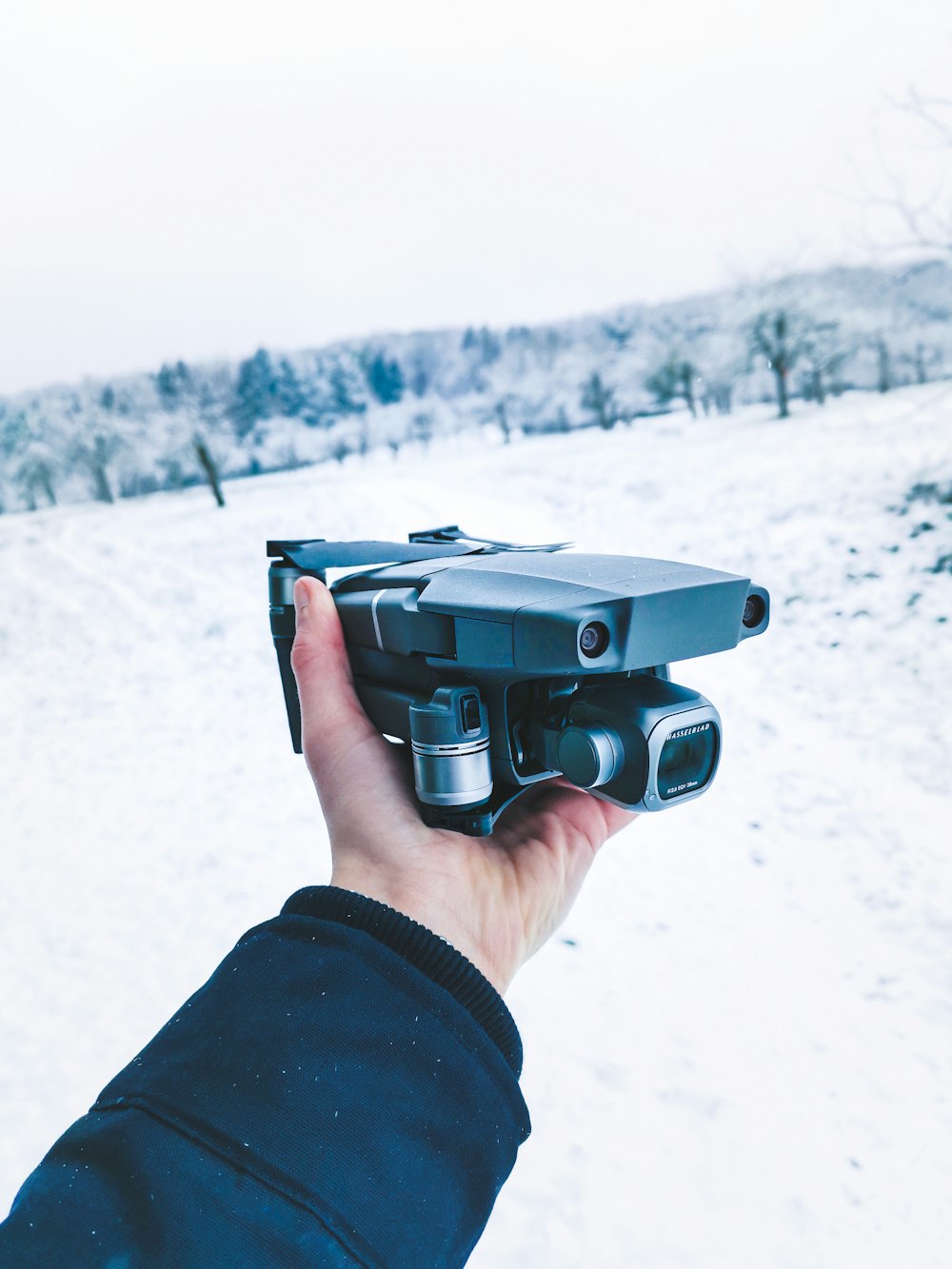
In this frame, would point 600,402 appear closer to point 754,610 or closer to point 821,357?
point 821,357

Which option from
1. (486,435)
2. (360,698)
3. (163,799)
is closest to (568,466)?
(486,435)

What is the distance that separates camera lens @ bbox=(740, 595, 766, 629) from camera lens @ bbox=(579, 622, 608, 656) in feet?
0.47

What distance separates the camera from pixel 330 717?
2.27ft

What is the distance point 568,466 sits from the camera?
2.57 m

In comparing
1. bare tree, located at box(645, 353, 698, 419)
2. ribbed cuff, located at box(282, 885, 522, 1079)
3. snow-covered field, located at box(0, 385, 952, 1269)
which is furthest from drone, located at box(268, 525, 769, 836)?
bare tree, located at box(645, 353, 698, 419)

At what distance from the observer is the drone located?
1.40ft

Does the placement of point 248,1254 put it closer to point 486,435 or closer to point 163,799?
point 163,799

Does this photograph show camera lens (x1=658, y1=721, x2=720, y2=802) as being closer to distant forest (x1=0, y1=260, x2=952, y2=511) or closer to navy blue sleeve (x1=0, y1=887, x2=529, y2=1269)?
navy blue sleeve (x1=0, y1=887, x2=529, y2=1269)

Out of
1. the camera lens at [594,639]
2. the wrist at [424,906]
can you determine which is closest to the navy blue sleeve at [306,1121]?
the wrist at [424,906]

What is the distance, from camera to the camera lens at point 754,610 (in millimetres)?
503

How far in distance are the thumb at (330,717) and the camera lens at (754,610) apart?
323mm

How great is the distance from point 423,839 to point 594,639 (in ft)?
0.94

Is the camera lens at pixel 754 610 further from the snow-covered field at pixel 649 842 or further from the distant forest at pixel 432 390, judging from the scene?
the distant forest at pixel 432 390

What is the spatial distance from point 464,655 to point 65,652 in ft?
7.64
